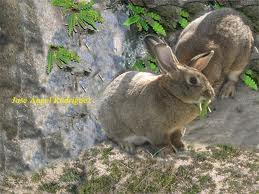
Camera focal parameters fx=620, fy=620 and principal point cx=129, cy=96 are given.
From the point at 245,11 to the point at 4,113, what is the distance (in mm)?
4359

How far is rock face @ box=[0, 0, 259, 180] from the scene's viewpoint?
28.3ft

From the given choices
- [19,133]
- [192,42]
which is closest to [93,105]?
[19,133]

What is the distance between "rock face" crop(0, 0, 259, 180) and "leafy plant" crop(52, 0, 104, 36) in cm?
12

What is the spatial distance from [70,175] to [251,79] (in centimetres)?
324

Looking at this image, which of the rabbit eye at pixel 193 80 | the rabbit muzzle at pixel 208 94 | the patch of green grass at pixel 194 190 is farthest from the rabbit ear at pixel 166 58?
the patch of green grass at pixel 194 190

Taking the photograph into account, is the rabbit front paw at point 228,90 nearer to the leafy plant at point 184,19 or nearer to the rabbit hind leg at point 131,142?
the leafy plant at point 184,19

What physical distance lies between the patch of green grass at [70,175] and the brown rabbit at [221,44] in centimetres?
221

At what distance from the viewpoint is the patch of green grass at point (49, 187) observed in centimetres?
816

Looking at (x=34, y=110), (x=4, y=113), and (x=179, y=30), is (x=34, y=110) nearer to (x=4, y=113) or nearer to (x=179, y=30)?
(x=4, y=113)

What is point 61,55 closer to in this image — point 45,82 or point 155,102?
point 45,82

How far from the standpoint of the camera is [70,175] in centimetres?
833

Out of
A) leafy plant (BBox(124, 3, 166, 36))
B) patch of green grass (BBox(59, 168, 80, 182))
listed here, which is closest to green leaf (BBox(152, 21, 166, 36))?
leafy plant (BBox(124, 3, 166, 36))

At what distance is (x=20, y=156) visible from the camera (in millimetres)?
8531

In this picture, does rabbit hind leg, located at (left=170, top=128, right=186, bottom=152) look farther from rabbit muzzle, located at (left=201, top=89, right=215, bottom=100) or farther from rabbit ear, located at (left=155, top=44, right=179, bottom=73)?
rabbit ear, located at (left=155, top=44, right=179, bottom=73)
